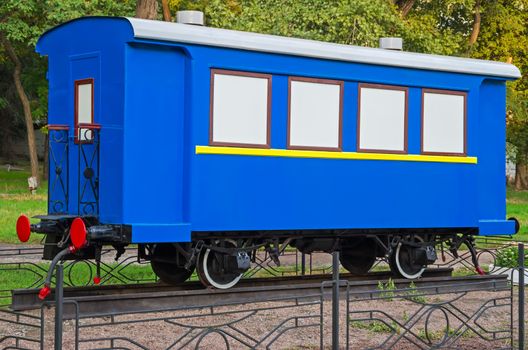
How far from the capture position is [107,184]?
12.2 metres

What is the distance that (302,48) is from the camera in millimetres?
13070

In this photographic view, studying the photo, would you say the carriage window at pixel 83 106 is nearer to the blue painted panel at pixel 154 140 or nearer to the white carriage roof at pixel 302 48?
the blue painted panel at pixel 154 140

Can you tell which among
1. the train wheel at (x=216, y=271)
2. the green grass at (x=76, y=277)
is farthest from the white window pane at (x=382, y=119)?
the green grass at (x=76, y=277)

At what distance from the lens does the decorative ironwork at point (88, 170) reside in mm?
12383

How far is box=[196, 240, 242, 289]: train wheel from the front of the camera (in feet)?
41.9

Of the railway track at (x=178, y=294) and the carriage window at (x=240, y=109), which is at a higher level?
the carriage window at (x=240, y=109)

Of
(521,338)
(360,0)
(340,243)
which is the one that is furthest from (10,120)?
(521,338)

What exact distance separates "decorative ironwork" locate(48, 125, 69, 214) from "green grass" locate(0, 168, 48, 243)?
791 cm

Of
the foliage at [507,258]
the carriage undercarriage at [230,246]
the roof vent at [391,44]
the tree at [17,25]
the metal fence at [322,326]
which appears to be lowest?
the metal fence at [322,326]

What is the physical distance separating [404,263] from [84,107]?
4.58 meters

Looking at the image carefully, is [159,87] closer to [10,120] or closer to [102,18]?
[102,18]

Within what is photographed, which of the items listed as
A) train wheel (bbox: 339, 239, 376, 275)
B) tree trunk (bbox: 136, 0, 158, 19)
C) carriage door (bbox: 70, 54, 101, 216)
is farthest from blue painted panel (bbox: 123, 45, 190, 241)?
tree trunk (bbox: 136, 0, 158, 19)

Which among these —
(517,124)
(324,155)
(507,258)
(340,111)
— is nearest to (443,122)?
(340,111)

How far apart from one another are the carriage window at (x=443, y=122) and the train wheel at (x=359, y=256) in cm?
142
